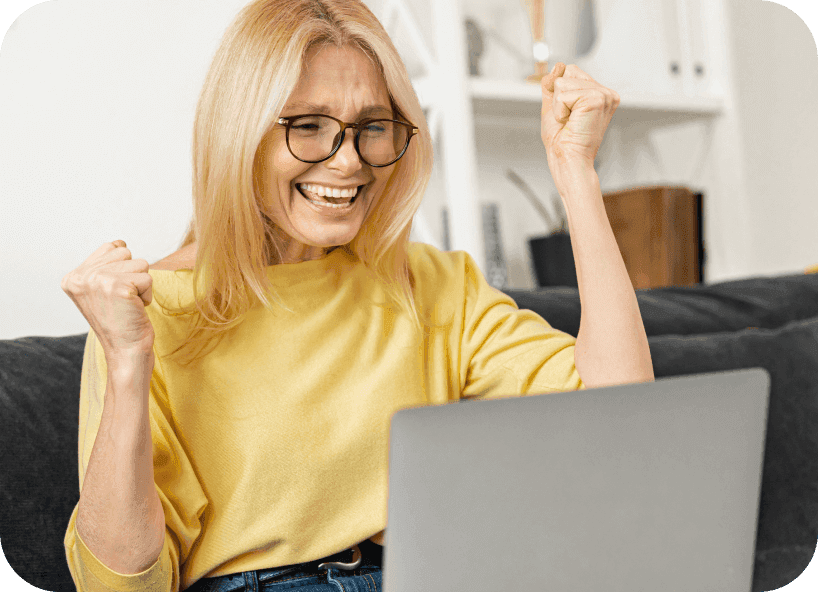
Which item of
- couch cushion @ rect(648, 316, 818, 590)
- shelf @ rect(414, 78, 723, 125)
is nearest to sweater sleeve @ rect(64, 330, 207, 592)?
couch cushion @ rect(648, 316, 818, 590)

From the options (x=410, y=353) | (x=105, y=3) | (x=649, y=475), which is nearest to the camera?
(x=649, y=475)

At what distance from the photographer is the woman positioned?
0.94 metres

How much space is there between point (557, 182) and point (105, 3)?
3.56 feet

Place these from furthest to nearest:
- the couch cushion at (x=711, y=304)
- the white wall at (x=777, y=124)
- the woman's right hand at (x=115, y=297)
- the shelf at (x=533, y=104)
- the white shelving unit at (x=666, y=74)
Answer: the white wall at (x=777, y=124)
the white shelving unit at (x=666, y=74)
the shelf at (x=533, y=104)
the couch cushion at (x=711, y=304)
the woman's right hand at (x=115, y=297)

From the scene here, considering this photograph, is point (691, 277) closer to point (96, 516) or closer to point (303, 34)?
point (303, 34)

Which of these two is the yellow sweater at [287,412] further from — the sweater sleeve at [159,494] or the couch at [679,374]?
the couch at [679,374]

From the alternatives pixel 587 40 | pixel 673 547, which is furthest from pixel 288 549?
pixel 587 40

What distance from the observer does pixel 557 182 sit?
1.02m

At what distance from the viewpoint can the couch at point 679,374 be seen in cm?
97

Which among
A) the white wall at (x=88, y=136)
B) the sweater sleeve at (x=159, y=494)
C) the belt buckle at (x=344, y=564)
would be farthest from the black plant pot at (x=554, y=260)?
the sweater sleeve at (x=159, y=494)

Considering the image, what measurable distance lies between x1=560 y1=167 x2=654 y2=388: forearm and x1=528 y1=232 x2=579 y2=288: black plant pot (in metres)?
1.01

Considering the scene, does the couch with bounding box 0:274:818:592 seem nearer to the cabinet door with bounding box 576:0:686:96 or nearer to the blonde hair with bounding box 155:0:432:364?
the blonde hair with bounding box 155:0:432:364

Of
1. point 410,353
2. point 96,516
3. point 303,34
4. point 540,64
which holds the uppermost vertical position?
point 540,64

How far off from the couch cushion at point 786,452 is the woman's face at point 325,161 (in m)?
0.67
